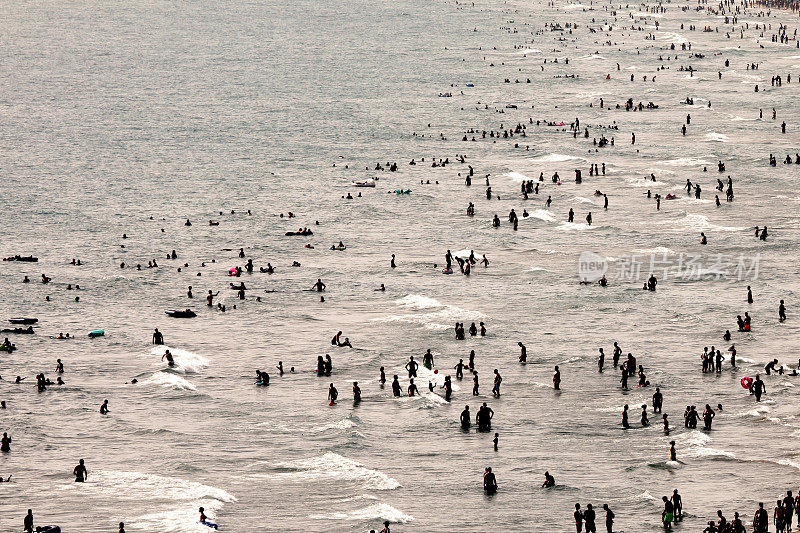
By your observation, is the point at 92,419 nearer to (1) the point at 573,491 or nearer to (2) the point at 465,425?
(2) the point at 465,425

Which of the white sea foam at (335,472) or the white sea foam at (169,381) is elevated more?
the white sea foam at (169,381)

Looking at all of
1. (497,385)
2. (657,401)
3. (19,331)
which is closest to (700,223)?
(497,385)

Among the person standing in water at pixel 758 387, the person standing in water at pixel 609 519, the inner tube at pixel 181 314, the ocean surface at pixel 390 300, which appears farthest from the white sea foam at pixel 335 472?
the inner tube at pixel 181 314

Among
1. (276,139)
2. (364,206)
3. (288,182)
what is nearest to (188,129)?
(276,139)

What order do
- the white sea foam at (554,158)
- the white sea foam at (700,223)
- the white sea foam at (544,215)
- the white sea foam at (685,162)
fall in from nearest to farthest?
the white sea foam at (700,223), the white sea foam at (544,215), the white sea foam at (685,162), the white sea foam at (554,158)

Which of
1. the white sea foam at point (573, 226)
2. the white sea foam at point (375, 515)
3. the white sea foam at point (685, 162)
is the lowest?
the white sea foam at point (375, 515)

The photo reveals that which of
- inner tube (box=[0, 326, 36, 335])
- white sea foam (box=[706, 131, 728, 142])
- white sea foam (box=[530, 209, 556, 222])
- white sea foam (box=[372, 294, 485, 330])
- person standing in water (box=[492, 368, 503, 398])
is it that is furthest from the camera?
white sea foam (box=[706, 131, 728, 142])

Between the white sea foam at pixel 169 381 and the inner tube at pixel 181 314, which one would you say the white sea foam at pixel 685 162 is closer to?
the inner tube at pixel 181 314

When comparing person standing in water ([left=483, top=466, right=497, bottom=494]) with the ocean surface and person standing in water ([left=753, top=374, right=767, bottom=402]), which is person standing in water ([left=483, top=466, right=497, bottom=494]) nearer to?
the ocean surface

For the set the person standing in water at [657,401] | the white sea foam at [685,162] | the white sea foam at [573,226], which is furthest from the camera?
the white sea foam at [685,162]

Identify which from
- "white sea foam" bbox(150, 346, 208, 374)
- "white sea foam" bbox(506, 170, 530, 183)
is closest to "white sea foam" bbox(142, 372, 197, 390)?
"white sea foam" bbox(150, 346, 208, 374)

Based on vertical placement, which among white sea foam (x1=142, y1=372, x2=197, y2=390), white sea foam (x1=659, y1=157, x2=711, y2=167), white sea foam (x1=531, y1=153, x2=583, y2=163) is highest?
white sea foam (x1=531, y1=153, x2=583, y2=163)
